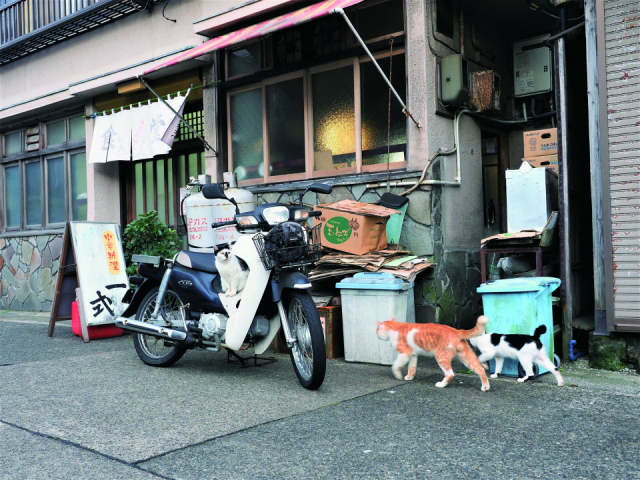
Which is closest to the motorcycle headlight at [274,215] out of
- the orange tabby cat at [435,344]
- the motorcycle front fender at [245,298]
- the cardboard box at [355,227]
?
the motorcycle front fender at [245,298]

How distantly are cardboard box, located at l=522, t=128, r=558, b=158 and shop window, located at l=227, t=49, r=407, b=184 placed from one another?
1.46 m

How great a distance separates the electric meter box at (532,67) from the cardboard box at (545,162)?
4.97 ft

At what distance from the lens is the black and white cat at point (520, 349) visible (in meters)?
4.76

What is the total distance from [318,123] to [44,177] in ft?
22.7

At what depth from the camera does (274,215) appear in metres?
4.89

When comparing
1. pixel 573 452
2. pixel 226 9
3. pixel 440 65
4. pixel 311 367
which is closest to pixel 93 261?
pixel 226 9

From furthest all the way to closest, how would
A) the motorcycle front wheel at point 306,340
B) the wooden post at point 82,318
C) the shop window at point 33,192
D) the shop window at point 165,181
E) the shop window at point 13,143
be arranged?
the shop window at point 13,143 < the shop window at point 33,192 < the shop window at point 165,181 < the wooden post at point 82,318 < the motorcycle front wheel at point 306,340

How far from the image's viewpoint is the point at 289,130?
8.20 metres

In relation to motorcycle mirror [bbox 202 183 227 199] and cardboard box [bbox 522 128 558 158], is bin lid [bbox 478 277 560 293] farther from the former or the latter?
motorcycle mirror [bbox 202 183 227 199]

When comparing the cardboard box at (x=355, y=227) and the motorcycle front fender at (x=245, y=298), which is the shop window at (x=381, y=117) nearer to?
the cardboard box at (x=355, y=227)

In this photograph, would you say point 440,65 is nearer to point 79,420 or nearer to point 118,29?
point 79,420

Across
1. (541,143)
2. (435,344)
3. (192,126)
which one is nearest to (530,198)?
(541,143)

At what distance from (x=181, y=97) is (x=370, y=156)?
129 inches

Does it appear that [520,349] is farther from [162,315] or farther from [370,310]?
[162,315]
